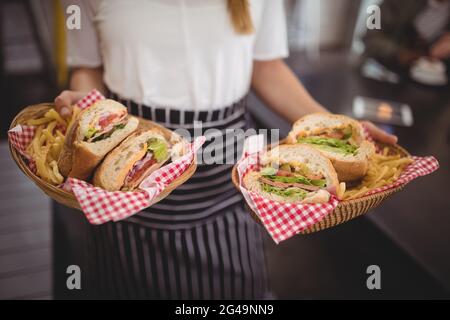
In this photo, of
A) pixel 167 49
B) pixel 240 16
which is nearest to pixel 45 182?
pixel 167 49

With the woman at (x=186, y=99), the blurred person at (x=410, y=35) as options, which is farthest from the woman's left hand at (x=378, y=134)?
the blurred person at (x=410, y=35)

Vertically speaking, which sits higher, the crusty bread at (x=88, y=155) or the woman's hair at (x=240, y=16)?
the woman's hair at (x=240, y=16)

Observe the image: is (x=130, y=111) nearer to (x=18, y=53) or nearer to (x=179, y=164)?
(x=179, y=164)

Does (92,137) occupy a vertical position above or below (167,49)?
below

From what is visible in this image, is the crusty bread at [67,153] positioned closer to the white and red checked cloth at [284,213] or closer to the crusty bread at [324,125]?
the white and red checked cloth at [284,213]

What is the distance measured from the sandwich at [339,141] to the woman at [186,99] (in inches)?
4.7

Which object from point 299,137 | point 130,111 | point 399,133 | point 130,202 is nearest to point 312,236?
point 399,133

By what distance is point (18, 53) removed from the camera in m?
4.81

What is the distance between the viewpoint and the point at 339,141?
1.24m

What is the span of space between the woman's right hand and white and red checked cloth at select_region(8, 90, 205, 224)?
0.30 feet

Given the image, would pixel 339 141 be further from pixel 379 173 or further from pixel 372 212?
pixel 372 212

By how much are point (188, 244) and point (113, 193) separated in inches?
20.8

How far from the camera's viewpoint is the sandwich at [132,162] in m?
1.05

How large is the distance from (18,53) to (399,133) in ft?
14.2
